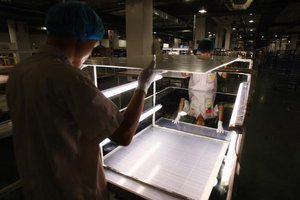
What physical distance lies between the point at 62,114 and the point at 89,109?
3.9 inches

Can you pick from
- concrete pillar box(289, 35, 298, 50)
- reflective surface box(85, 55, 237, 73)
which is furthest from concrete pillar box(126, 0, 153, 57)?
concrete pillar box(289, 35, 298, 50)

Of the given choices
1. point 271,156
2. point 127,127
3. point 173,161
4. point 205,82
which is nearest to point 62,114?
point 127,127

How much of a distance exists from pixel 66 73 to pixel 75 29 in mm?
182

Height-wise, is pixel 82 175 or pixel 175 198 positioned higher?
pixel 82 175

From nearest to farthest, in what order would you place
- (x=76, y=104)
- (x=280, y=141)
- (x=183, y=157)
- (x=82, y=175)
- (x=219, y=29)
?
1. (x=76, y=104)
2. (x=82, y=175)
3. (x=183, y=157)
4. (x=280, y=141)
5. (x=219, y=29)

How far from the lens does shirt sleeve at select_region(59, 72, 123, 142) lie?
0.62 meters

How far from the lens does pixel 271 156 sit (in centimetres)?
273

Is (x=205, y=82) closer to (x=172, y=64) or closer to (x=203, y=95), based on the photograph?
(x=203, y=95)

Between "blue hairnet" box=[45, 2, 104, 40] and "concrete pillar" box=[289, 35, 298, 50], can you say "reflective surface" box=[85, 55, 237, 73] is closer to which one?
"blue hairnet" box=[45, 2, 104, 40]

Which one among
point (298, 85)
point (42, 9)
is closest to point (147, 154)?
point (42, 9)

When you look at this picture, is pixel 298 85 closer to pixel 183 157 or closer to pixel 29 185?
pixel 183 157

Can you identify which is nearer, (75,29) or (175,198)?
(75,29)

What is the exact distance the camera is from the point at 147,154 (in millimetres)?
1889

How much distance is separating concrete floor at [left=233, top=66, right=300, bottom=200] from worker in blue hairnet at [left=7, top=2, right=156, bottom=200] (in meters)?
0.99
